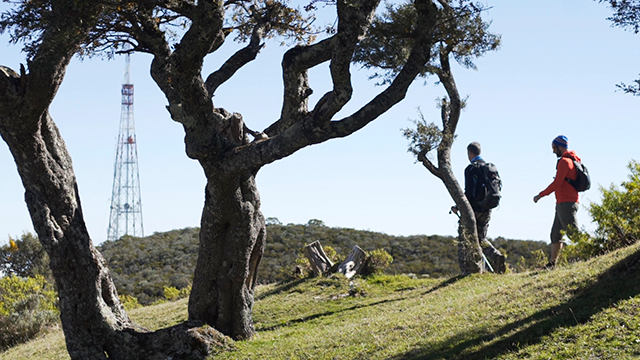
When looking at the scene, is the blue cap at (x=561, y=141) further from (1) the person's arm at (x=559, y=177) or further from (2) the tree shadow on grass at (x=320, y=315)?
(2) the tree shadow on grass at (x=320, y=315)

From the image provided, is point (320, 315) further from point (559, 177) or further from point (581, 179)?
point (581, 179)

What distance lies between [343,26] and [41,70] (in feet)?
13.7

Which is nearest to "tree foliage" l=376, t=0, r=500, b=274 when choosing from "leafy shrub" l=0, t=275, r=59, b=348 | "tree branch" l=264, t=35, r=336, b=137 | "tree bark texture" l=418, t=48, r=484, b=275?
"tree bark texture" l=418, t=48, r=484, b=275

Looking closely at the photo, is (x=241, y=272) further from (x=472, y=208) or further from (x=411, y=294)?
(x=472, y=208)

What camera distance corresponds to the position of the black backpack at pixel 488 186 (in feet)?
48.6

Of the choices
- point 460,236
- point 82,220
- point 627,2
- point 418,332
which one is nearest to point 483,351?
point 418,332

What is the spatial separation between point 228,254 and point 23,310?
10.0 m

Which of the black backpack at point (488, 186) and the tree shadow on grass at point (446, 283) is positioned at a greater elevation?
the black backpack at point (488, 186)

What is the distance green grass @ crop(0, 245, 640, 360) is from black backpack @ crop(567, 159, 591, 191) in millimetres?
2103

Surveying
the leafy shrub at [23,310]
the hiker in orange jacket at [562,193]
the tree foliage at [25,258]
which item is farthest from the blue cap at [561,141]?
the tree foliage at [25,258]

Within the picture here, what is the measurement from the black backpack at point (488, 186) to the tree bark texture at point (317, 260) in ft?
13.5

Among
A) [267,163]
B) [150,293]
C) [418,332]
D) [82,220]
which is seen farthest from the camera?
[150,293]

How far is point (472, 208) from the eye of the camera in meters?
15.3

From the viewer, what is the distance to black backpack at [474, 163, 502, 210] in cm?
1481
